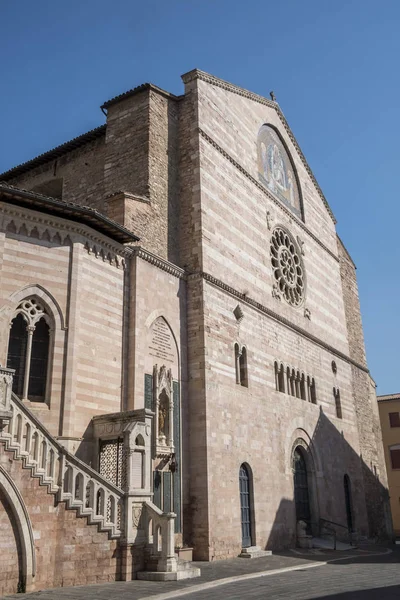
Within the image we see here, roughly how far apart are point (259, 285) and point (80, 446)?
961 cm

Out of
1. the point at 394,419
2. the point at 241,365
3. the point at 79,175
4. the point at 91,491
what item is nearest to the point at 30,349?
the point at 91,491

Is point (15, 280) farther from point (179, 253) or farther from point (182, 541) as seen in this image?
point (182, 541)

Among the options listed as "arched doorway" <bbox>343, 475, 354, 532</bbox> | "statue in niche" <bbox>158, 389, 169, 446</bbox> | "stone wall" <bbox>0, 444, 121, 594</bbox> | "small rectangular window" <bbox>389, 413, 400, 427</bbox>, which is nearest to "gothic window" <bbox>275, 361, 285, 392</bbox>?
"statue in niche" <bbox>158, 389, 169, 446</bbox>

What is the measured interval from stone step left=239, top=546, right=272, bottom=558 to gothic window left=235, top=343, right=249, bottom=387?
4.60 meters

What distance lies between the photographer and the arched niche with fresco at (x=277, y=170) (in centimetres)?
2278

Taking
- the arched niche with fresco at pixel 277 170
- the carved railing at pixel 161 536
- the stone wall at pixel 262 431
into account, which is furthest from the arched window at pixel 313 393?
the carved railing at pixel 161 536

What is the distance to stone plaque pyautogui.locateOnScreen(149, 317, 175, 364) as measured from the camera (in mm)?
14945

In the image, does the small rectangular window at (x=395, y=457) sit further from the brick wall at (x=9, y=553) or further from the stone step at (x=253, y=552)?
the brick wall at (x=9, y=553)

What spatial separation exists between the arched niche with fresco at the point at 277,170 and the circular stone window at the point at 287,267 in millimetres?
1763

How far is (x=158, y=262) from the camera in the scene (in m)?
15.7

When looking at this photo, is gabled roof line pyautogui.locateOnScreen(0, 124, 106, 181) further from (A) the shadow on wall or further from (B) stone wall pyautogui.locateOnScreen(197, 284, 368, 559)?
(A) the shadow on wall

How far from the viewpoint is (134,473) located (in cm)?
1130

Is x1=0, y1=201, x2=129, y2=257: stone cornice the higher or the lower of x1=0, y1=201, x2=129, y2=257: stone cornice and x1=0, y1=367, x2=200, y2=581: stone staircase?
the higher

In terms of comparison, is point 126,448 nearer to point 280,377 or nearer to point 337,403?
point 280,377
